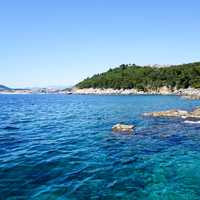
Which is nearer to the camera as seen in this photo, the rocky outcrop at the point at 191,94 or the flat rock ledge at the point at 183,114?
the flat rock ledge at the point at 183,114

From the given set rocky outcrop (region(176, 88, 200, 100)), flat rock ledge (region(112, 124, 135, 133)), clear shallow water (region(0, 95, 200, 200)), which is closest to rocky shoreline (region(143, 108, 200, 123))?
clear shallow water (region(0, 95, 200, 200))

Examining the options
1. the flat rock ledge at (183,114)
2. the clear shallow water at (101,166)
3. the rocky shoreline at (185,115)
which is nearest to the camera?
the clear shallow water at (101,166)

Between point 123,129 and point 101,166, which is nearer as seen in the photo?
point 101,166

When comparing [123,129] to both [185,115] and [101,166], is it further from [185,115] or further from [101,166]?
[185,115]

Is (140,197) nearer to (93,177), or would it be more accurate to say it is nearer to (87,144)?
(93,177)

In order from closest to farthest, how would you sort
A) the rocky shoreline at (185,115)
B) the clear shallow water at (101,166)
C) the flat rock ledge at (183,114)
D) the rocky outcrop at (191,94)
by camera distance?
the clear shallow water at (101,166)
the rocky shoreline at (185,115)
the flat rock ledge at (183,114)
the rocky outcrop at (191,94)

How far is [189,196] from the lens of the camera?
18.1 metres

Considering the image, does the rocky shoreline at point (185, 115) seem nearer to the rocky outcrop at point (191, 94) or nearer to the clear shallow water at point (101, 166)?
the clear shallow water at point (101, 166)

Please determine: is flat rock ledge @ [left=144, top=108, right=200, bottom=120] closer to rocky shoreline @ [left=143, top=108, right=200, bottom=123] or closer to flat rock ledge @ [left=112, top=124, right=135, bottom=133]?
rocky shoreline @ [left=143, top=108, right=200, bottom=123]

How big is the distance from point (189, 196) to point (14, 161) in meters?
14.8

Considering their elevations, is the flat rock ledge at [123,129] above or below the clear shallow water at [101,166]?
above

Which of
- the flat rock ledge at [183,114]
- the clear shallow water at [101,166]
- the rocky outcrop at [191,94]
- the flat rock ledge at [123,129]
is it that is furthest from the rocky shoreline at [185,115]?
the rocky outcrop at [191,94]

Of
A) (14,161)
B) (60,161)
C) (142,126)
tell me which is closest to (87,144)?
(60,161)

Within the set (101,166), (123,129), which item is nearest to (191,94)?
(123,129)
